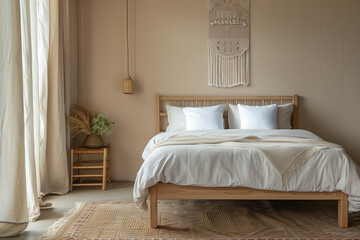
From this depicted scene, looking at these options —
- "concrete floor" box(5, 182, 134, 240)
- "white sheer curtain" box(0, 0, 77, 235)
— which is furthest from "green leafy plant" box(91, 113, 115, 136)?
"concrete floor" box(5, 182, 134, 240)

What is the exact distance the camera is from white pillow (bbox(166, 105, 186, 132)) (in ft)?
13.2

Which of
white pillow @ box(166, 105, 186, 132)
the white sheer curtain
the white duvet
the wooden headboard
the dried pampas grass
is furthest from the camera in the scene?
the wooden headboard

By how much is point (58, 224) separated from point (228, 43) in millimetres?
2857

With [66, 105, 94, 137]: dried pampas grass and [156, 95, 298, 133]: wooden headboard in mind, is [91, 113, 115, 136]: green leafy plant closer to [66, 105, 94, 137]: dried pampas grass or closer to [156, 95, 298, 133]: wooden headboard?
[66, 105, 94, 137]: dried pampas grass

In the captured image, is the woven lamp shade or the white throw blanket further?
the woven lamp shade

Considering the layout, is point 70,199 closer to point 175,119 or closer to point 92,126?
point 92,126

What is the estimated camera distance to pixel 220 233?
2.41 m

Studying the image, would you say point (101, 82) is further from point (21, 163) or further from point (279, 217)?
point (279, 217)

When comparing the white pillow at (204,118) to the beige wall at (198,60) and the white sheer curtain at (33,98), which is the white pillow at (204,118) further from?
the white sheer curtain at (33,98)

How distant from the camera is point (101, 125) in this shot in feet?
12.8

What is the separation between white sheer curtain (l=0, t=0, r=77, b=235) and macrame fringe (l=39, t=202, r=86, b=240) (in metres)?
0.18

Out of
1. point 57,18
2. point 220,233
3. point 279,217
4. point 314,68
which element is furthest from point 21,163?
point 314,68

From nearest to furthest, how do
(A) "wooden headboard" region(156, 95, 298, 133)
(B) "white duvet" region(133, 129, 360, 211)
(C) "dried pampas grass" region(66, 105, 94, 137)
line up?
(B) "white duvet" region(133, 129, 360, 211) → (C) "dried pampas grass" region(66, 105, 94, 137) → (A) "wooden headboard" region(156, 95, 298, 133)

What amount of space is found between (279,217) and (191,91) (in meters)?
2.03
